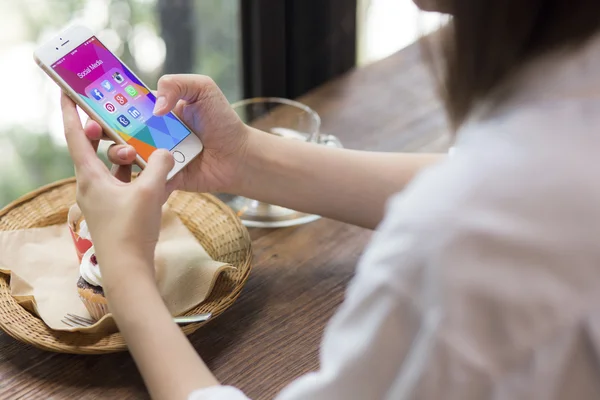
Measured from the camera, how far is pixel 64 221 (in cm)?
91

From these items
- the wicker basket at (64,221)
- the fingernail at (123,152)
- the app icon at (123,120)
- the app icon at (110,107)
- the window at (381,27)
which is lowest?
the window at (381,27)

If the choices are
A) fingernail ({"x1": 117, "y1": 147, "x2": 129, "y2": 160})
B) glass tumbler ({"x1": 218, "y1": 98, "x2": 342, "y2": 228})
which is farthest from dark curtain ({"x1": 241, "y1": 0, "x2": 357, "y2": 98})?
fingernail ({"x1": 117, "y1": 147, "x2": 129, "y2": 160})

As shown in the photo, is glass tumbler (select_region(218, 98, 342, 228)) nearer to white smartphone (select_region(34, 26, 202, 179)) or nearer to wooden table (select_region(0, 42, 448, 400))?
wooden table (select_region(0, 42, 448, 400))

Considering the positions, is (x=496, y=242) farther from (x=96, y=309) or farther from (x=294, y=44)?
(x=294, y=44)

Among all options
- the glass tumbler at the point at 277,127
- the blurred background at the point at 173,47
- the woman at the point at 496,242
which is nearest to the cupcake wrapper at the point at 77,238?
the glass tumbler at the point at 277,127

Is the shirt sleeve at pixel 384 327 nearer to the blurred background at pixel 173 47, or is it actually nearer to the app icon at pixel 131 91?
the app icon at pixel 131 91

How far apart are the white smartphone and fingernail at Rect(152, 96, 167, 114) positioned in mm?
20

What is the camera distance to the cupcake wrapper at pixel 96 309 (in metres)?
0.75

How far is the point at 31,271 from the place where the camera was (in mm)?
819

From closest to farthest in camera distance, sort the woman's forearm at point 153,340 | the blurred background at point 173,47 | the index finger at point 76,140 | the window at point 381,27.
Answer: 1. the woman's forearm at point 153,340
2. the index finger at point 76,140
3. the blurred background at point 173,47
4. the window at point 381,27

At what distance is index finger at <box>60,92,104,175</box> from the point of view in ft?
2.39

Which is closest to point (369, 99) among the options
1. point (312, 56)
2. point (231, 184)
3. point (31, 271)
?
point (312, 56)

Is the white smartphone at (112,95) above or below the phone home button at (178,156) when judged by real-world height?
above

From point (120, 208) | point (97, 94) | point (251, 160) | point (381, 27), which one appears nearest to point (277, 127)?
point (251, 160)
